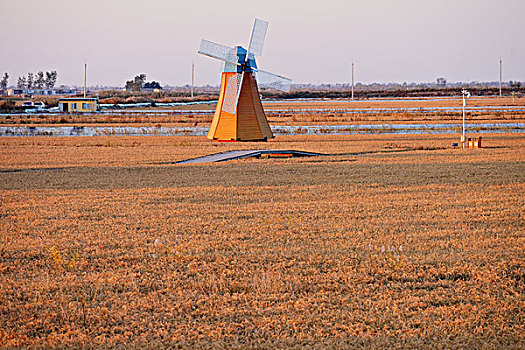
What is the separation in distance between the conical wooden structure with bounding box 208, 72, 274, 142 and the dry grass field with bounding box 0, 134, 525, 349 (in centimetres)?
1414

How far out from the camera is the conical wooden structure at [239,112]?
29.9 meters

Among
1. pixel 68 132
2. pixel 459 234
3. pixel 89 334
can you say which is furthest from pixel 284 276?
pixel 68 132

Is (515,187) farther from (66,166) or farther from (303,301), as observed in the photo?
(66,166)

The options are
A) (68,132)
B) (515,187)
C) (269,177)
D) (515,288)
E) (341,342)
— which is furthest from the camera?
(68,132)

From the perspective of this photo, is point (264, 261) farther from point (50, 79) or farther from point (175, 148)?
point (50, 79)

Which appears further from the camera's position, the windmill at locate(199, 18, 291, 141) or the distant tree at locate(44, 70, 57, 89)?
the distant tree at locate(44, 70, 57, 89)

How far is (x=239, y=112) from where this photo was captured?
30.1 meters

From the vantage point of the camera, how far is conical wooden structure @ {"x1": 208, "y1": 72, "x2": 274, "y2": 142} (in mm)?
29875

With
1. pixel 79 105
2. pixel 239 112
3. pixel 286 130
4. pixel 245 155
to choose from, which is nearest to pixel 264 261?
pixel 245 155

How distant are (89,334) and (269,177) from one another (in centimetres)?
1040

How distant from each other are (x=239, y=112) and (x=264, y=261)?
22506 millimetres

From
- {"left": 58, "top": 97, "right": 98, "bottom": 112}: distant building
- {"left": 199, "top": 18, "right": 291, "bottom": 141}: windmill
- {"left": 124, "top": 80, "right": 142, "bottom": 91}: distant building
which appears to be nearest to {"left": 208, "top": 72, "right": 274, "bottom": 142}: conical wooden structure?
{"left": 199, "top": 18, "right": 291, "bottom": 141}: windmill

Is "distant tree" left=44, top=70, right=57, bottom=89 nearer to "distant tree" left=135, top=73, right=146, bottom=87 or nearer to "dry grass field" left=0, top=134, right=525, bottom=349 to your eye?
"distant tree" left=135, top=73, right=146, bottom=87

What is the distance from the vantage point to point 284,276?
7.25 meters
